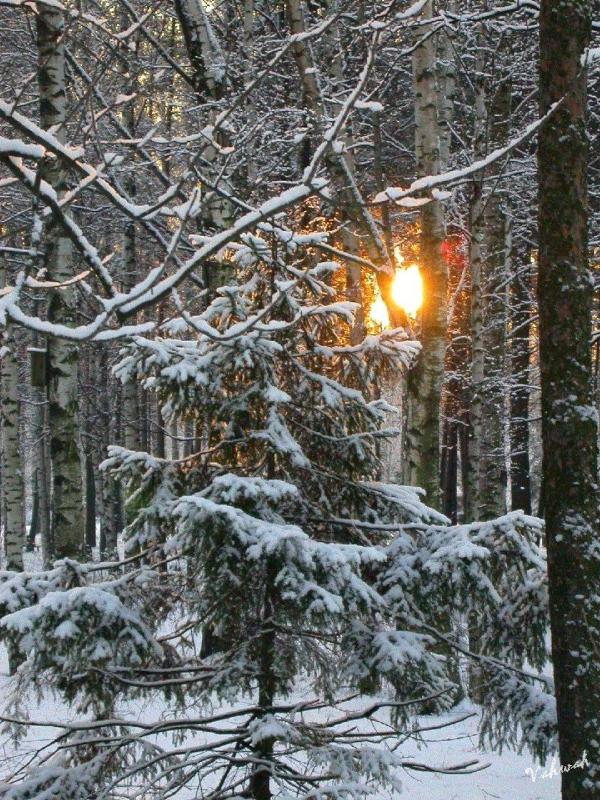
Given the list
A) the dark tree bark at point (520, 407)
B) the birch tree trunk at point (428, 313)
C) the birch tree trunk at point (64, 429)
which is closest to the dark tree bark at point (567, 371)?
the birch tree trunk at point (428, 313)

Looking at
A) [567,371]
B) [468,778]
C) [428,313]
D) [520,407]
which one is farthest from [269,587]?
[520,407]

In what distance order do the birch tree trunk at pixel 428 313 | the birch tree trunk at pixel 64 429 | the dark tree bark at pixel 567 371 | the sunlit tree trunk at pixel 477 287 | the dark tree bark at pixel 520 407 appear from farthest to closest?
the dark tree bark at pixel 520 407
the sunlit tree trunk at pixel 477 287
the birch tree trunk at pixel 428 313
the birch tree trunk at pixel 64 429
the dark tree bark at pixel 567 371

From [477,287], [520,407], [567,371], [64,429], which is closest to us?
[567,371]

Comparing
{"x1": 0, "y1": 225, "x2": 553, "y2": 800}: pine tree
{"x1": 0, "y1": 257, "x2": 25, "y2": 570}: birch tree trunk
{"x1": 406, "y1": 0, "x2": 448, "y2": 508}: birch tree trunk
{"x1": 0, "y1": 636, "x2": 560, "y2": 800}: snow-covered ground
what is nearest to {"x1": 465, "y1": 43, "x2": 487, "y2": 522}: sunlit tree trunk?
{"x1": 406, "y1": 0, "x2": 448, "y2": 508}: birch tree trunk

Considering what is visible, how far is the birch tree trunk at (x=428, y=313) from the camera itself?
23.0ft

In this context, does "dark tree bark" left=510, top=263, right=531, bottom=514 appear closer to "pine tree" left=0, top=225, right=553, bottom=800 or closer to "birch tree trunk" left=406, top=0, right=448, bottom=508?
"birch tree trunk" left=406, top=0, right=448, bottom=508

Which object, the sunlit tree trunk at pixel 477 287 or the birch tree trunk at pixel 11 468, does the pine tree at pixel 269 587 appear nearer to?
the sunlit tree trunk at pixel 477 287

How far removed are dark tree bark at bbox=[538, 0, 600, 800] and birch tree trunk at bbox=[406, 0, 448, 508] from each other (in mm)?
Answer: 2662

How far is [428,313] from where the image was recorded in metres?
7.14

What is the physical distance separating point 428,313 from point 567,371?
3.02m

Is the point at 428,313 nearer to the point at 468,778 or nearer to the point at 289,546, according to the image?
the point at 289,546

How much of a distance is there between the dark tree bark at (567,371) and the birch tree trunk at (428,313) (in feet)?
8.73

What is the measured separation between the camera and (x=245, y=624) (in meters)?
4.25

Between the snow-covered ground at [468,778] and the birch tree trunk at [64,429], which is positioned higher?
the birch tree trunk at [64,429]
